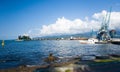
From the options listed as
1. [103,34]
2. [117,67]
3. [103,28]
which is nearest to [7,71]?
[117,67]

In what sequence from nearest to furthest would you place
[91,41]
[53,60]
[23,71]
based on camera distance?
[23,71]
[53,60]
[91,41]

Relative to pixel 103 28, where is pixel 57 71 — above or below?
below

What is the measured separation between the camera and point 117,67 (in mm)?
29656

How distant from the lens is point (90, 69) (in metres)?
29.0

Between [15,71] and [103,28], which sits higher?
[103,28]

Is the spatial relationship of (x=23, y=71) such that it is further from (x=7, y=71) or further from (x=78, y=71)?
(x=78, y=71)

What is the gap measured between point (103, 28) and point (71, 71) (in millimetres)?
164862

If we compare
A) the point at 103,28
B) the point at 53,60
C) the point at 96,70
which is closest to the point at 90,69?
the point at 96,70

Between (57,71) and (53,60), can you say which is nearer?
(57,71)

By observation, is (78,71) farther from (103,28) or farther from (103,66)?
(103,28)

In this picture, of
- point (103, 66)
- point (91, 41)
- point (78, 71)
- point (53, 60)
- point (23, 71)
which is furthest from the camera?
point (91, 41)

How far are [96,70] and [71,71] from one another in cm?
399

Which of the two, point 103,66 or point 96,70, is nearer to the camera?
point 96,70

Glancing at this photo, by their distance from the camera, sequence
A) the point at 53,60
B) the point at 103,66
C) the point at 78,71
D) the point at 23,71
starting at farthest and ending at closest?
the point at 53,60 → the point at 23,71 → the point at 103,66 → the point at 78,71
